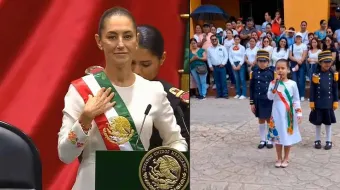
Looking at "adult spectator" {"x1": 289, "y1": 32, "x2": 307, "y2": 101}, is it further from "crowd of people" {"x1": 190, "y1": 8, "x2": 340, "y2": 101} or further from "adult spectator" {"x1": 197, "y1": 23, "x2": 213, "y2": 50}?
"adult spectator" {"x1": 197, "y1": 23, "x2": 213, "y2": 50}

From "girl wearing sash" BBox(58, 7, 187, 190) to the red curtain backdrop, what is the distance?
0.21 meters

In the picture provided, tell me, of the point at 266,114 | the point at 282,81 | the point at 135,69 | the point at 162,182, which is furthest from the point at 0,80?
the point at 266,114

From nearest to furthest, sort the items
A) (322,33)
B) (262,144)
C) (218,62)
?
(262,144) < (218,62) < (322,33)

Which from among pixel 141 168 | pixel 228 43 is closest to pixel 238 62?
pixel 228 43

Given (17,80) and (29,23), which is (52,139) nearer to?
(17,80)

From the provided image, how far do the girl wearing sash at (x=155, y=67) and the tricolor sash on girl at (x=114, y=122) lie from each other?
0.09 m

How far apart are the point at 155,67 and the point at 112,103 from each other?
0.87 feet

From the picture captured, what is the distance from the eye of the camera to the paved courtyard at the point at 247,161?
5.23 meters

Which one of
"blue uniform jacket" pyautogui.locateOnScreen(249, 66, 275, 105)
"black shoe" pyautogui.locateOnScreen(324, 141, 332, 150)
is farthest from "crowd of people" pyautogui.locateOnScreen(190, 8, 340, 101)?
"black shoe" pyautogui.locateOnScreen(324, 141, 332, 150)

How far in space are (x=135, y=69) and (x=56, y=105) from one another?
1.24 feet

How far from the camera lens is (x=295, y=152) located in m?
6.55

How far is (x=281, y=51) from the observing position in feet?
33.2

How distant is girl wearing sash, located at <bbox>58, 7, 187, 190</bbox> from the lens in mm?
1845

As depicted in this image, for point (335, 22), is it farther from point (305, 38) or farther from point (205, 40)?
point (205, 40)
